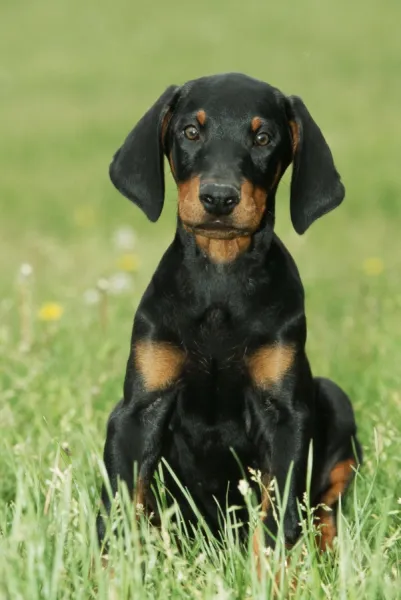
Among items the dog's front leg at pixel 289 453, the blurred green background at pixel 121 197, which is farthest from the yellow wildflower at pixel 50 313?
the dog's front leg at pixel 289 453

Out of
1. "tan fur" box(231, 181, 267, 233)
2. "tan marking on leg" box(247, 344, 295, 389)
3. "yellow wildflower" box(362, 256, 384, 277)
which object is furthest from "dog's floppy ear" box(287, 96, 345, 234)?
"yellow wildflower" box(362, 256, 384, 277)

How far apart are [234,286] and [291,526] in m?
0.87

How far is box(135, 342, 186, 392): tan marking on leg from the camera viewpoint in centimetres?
374

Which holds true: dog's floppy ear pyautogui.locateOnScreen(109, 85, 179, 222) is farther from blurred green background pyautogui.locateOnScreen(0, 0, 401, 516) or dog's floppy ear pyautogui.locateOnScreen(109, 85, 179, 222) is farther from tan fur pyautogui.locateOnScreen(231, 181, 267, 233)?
blurred green background pyautogui.locateOnScreen(0, 0, 401, 516)

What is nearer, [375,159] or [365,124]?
[375,159]

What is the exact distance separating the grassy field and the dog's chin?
3.00ft

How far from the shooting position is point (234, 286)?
3.87 metres

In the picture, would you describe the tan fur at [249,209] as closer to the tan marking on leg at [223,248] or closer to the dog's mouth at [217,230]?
the dog's mouth at [217,230]

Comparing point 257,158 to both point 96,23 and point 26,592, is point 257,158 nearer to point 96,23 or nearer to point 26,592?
point 26,592

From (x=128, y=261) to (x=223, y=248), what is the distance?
3906mm

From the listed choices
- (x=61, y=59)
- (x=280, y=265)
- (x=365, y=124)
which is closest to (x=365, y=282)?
(x=280, y=265)

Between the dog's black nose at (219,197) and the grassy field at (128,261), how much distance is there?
100 cm

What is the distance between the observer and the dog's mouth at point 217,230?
362 cm

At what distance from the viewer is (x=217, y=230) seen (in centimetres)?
365
